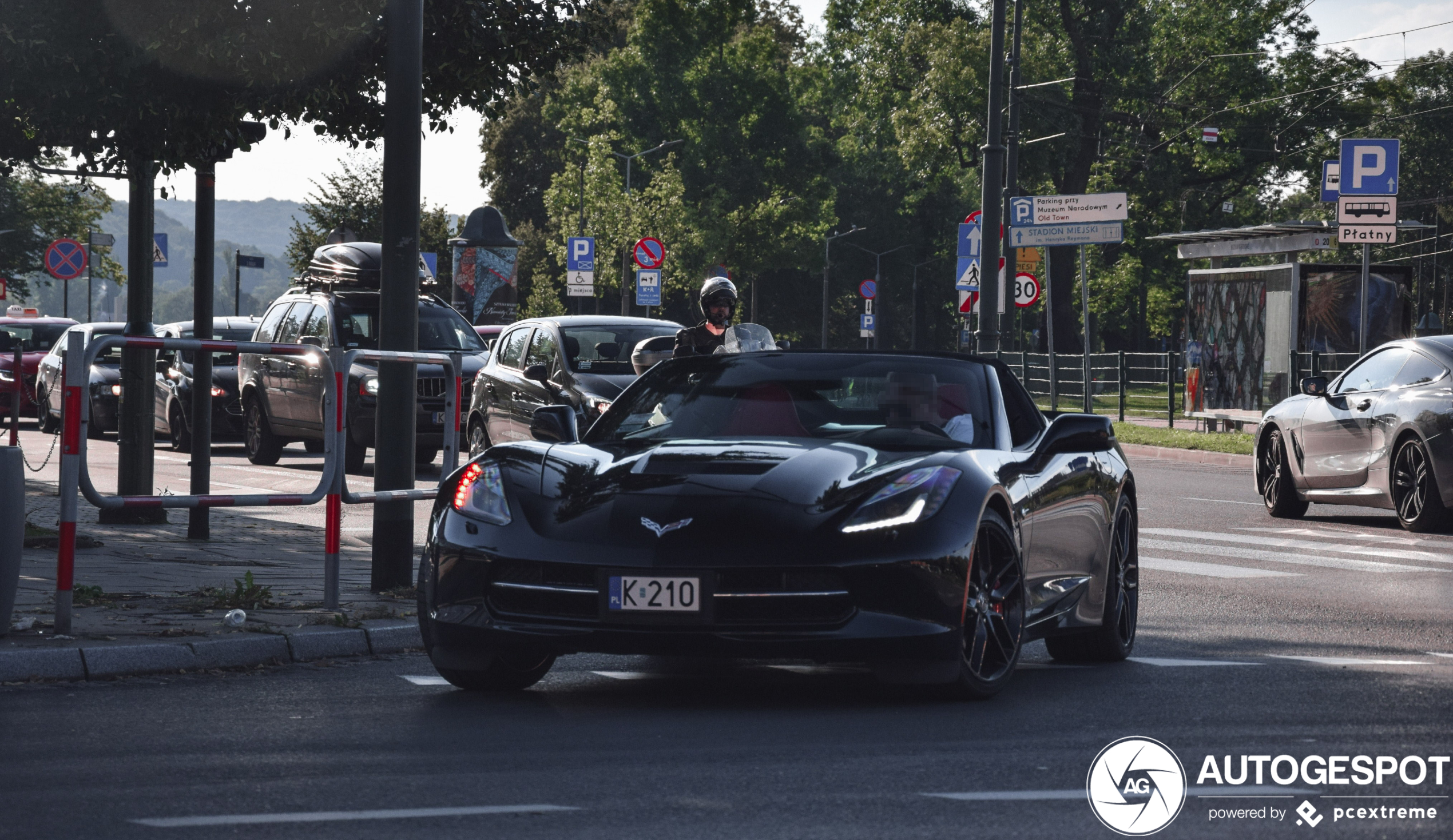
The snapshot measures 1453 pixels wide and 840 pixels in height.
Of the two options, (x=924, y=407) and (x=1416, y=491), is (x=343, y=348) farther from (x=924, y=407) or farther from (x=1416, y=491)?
(x=924, y=407)

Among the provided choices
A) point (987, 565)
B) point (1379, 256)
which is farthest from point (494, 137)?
point (987, 565)

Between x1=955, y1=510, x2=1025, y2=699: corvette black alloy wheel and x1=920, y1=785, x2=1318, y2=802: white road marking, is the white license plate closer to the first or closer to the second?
x1=955, y1=510, x2=1025, y2=699: corvette black alloy wheel

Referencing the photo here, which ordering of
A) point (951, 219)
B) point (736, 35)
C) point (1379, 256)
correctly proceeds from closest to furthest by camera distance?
point (736, 35)
point (1379, 256)
point (951, 219)

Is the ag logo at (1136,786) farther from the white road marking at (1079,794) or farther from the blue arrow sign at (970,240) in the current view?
the blue arrow sign at (970,240)

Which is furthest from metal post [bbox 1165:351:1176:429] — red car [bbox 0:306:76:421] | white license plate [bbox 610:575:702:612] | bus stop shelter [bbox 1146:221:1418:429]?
white license plate [bbox 610:575:702:612]

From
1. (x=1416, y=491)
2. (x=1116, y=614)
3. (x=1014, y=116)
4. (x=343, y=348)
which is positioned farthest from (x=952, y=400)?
(x=1014, y=116)

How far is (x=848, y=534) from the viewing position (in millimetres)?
6199

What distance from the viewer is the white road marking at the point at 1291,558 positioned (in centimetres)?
1215

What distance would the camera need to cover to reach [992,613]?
22.0ft

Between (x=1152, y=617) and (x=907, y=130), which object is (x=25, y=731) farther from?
(x=907, y=130)

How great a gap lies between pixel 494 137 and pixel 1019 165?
36475 mm

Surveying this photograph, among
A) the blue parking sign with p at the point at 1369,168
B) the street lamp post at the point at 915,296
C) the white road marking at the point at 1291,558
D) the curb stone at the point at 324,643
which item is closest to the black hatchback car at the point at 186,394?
the white road marking at the point at 1291,558

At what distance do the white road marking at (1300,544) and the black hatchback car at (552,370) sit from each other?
503 centimetres

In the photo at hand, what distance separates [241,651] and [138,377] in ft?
20.1
